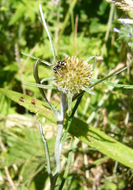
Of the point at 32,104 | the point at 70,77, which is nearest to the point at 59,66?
the point at 70,77

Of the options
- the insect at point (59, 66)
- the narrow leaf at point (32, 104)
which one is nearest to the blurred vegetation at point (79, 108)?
the narrow leaf at point (32, 104)

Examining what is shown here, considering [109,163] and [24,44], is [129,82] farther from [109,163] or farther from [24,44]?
[24,44]

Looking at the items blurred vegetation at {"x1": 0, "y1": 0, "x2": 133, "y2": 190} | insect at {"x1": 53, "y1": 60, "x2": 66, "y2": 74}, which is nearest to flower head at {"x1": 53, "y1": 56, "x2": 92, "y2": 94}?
insect at {"x1": 53, "y1": 60, "x2": 66, "y2": 74}

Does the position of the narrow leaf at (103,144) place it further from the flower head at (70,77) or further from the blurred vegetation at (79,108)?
the flower head at (70,77)

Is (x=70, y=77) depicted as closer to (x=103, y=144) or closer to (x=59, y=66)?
(x=59, y=66)

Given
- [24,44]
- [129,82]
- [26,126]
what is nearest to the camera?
[129,82]

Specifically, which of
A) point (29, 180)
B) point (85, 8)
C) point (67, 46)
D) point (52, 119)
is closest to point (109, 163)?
point (29, 180)

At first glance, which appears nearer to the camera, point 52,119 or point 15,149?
point 52,119
